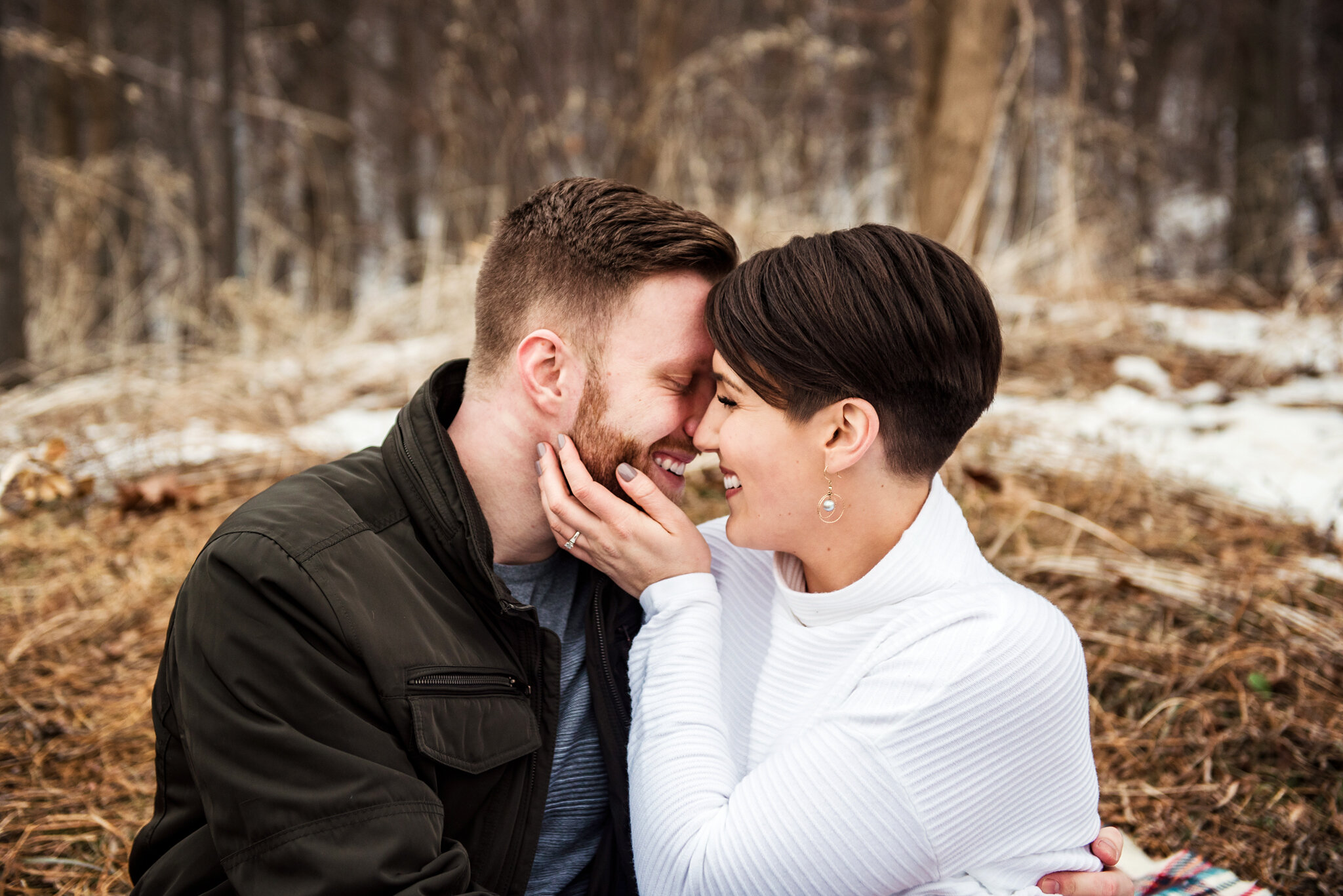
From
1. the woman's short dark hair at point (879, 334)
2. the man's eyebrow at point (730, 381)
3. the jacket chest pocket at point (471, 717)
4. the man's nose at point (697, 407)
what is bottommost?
the jacket chest pocket at point (471, 717)

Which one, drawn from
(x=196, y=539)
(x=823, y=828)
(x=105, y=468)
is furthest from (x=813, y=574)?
(x=105, y=468)

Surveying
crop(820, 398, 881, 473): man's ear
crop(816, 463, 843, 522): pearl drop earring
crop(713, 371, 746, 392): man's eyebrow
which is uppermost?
crop(713, 371, 746, 392): man's eyebrow

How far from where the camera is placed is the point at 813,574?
1786 mm

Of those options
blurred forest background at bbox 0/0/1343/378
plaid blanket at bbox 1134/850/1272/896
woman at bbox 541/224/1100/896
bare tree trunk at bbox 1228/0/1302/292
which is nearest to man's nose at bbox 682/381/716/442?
woman at bbox 541/224/1100/896

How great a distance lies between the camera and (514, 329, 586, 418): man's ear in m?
1.86

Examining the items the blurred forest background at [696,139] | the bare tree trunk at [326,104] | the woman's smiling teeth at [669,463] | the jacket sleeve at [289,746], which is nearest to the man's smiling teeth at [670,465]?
the woman's smiling teeth at [669,463]

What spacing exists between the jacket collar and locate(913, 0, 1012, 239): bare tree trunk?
4028mm

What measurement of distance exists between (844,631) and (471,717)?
660 millimetres

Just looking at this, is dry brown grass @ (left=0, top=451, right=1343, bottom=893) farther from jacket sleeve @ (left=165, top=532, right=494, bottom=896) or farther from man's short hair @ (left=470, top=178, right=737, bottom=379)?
man's short hair @ (left=470, top=178, right=737, bottom=379)

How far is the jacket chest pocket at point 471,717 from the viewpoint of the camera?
4.76 ft

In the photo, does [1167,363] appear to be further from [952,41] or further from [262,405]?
[262,405]

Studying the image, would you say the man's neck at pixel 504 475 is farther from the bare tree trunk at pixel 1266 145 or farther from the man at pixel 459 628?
the bare tree trunk at pixel 1266 145

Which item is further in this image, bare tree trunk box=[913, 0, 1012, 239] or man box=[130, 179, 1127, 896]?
bare tree trunk box=[913, 0, 1012, 239]

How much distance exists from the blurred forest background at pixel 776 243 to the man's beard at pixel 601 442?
133 cm
